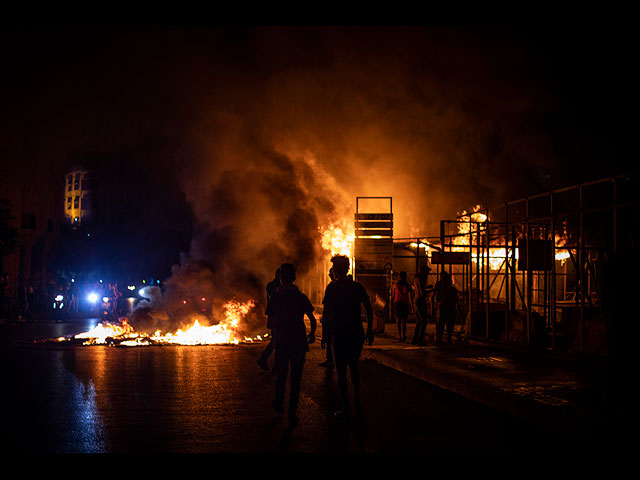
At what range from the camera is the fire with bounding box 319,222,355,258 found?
1013 inches

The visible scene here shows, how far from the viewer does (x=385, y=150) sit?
89.3 feet

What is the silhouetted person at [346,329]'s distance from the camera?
24.8ft

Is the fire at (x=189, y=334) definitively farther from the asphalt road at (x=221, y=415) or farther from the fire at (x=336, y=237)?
the fire at (x=336, y=237)

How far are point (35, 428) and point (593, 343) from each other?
9623 mm

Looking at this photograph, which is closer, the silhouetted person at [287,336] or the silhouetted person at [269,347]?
the silhouetted person at [287,336]

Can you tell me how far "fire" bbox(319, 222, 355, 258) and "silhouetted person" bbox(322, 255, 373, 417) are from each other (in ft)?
58.2

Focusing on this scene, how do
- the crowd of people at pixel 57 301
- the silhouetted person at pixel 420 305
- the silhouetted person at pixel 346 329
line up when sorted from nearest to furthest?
the silhouetted person at pixel 346 329 → the silhouetted person at pixel 420 305 → the crowd of people at pixel 57 301

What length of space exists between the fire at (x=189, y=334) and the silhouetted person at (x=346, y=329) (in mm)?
8370

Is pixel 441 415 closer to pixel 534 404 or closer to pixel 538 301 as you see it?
pixel 534 404

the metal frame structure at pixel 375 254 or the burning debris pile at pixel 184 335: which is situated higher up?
the metal frame structure at pixel 375 254

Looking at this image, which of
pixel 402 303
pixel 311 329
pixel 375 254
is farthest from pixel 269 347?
pixel 375 254

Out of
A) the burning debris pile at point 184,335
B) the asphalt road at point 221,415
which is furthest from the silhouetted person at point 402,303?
the burning debris pile at point 184,335

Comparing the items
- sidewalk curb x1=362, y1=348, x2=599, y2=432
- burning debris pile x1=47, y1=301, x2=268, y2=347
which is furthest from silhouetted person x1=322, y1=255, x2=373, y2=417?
burning debris pile x1=47, y1=301, x2=268, y2=347

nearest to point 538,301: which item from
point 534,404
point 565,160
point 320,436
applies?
point 565,160
